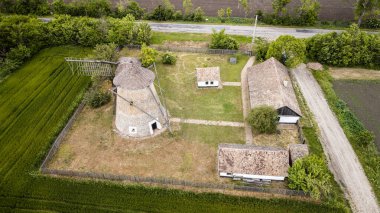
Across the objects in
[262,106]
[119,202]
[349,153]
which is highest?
[262,106]

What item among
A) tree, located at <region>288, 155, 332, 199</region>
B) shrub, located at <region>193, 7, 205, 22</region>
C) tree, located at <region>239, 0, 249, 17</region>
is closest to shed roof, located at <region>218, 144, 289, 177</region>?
tree, located at <region>288, 155, 332, 199</region>

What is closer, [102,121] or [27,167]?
[27,167]

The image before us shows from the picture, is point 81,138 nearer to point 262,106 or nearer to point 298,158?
point 262,106

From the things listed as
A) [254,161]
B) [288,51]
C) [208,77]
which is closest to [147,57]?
[208,77]

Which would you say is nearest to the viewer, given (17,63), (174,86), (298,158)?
(298,158)

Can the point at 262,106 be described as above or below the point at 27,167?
above

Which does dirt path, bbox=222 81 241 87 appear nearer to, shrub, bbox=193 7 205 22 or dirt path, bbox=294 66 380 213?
dirt path, bbox=294 66 380 213

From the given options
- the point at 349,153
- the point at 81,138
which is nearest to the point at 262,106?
the point at 349,153

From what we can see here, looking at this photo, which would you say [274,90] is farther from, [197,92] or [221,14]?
[221,14]
